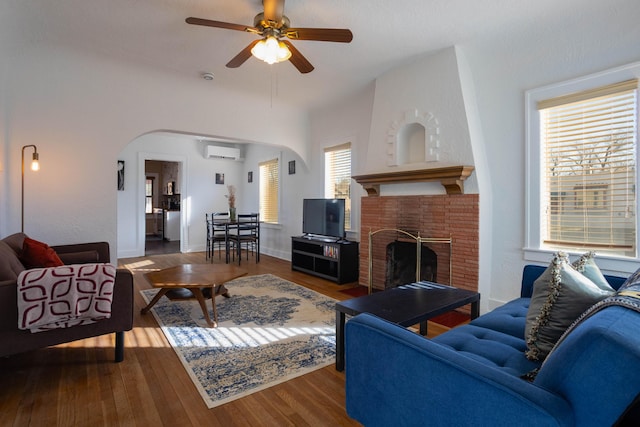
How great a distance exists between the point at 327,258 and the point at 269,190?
9.68ft

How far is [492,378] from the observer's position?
96 centimetres

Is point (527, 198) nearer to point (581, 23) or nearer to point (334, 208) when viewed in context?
point (581, 23)

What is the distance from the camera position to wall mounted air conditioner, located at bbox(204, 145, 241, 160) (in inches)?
300

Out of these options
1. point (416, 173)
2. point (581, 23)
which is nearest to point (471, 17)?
point (581, 23)

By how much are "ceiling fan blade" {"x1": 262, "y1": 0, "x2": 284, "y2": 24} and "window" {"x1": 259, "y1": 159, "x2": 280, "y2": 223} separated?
4407 millimetres

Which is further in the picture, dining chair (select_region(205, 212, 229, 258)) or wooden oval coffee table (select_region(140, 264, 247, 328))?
dining chair (select_region(205, 212, 229, 258))

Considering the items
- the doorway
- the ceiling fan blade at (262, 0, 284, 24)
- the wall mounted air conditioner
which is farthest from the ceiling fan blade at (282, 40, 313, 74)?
the doorway

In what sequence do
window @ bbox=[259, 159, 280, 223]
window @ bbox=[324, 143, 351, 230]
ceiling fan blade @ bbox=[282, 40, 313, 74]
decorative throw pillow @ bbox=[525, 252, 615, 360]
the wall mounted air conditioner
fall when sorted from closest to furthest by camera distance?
decorative throw pillow @ bbox=[525, 252, 615, 360], ceiling fan blade @ bbox=[282, 40, 313, 74], window @ bbox=[324, 143, 351, 230], window @ bbox=[259, 159, 280, 223], the wall mounted air conditioner

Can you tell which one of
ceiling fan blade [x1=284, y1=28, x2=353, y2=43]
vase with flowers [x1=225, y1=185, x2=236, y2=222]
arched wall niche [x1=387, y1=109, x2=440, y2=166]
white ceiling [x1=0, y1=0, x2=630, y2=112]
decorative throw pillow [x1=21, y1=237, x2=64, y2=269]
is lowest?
decorative throw pillow [x1=21, y1=237, x2=64, y2=269]

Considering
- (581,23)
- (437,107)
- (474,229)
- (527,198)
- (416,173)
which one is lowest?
(474,229)

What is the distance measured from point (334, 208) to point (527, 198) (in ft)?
8.19

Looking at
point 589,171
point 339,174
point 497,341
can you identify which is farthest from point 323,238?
point 497,341

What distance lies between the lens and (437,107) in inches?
142

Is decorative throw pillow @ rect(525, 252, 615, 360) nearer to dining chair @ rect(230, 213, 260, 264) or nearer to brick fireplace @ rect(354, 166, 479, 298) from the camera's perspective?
brick fireplace @ rect(354, 166, 479, 298)
